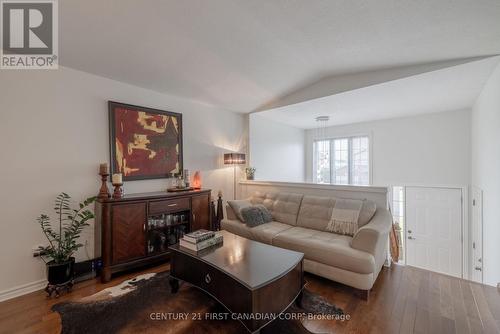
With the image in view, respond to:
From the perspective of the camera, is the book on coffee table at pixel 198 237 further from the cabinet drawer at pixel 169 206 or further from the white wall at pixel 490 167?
the white wall at pixel 490 167

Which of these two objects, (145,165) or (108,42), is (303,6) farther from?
(145,165)

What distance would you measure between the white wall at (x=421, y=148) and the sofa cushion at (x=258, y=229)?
3.02m

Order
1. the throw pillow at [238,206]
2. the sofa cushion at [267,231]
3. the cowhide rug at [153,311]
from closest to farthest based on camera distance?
the cowhide rug at [153,311] → the sofa cushion at [267,231] → the throw pillow at [238,206]

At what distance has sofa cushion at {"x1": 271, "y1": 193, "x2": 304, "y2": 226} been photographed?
11.0ft

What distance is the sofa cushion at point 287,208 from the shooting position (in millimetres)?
3352

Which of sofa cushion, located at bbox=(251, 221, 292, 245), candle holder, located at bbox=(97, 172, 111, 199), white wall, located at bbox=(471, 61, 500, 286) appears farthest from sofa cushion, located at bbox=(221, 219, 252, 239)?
white wall, located at bbox=(471, 61, 500, 286)

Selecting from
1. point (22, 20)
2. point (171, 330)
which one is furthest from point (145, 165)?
point (171, 330)

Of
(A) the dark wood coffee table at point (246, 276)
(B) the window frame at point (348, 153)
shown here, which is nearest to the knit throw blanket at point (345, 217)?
(A) the dark wood coffee table at point (246, 276)

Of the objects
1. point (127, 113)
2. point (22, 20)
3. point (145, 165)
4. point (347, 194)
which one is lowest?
point (347, 194)

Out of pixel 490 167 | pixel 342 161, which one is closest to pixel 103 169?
pixel 490 167

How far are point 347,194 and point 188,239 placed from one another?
93.2 inches

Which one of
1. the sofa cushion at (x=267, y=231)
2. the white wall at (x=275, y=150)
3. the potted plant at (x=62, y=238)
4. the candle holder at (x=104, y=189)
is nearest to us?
the potted plant at (x=62, y=238)

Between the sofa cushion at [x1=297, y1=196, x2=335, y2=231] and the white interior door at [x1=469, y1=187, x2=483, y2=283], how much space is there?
6.98 ft

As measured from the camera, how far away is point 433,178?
4.12 metres
